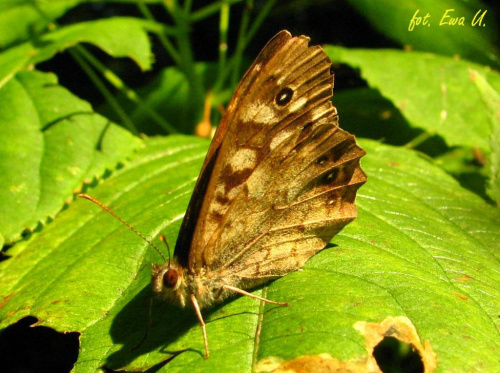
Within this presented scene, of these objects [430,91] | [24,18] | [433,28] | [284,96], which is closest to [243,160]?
[284,96]

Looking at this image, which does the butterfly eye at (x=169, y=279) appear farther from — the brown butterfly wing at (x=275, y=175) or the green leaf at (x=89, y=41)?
the green leaf at (x=89, y=41)

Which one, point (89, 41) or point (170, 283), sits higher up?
point (89, 41)

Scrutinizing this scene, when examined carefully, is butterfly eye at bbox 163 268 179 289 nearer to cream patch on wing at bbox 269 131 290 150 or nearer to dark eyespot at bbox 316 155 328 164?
cream patch on wing at bbox 269 131 290 150

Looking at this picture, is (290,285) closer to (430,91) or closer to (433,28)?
(430,91)

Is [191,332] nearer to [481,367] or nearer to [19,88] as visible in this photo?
[481,367]

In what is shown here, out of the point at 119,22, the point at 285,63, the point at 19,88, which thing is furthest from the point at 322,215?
the point at 119,22

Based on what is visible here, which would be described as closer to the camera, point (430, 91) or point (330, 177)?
point (330, 177)
